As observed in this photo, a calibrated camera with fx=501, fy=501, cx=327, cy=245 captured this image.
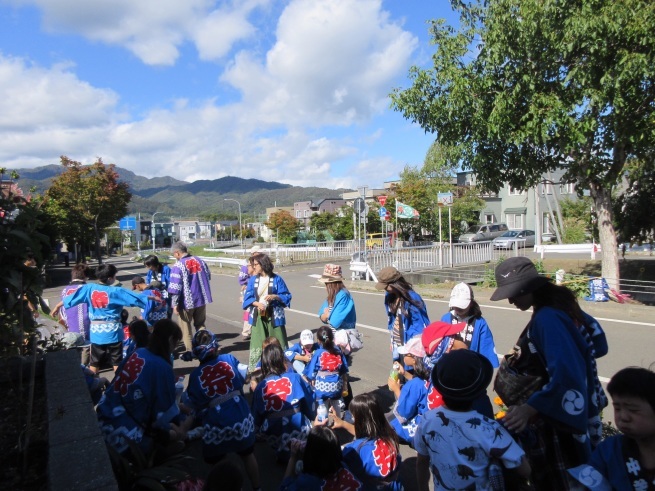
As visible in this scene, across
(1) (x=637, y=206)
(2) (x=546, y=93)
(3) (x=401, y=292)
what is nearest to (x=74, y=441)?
(3) (x=401, y=292)

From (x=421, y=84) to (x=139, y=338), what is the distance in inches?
386

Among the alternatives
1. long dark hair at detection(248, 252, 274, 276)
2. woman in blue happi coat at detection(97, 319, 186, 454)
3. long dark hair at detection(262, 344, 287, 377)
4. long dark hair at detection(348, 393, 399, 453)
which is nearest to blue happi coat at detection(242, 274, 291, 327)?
long dark hair at detection(248, 252, 274, 276)

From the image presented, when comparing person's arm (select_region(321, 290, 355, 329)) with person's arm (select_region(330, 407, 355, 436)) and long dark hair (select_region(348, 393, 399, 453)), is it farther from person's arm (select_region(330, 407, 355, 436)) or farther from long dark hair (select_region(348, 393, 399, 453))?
long dark hair (select_region(348, 393, 399, 453))

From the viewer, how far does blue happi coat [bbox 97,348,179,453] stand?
3609 mm

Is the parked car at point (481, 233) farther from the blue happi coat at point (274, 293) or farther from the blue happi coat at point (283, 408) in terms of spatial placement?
the blue happi coat at point (283, 408)

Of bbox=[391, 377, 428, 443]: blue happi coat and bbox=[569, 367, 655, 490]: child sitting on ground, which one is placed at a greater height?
bbox=[569, 367, 655, 490]: child sitting on ground

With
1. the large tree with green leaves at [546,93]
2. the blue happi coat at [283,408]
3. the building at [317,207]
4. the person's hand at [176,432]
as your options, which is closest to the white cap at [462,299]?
the blue happi coat at [283,408]

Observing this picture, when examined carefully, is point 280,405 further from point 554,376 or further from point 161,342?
point 554,376

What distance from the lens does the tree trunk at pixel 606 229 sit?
1256 centimetres

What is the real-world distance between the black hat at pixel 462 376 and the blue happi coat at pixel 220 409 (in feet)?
6.43

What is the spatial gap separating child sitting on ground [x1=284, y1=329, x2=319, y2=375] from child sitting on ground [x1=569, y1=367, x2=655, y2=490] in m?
3.48

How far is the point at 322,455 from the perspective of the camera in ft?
10.1

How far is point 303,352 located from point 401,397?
2068 millimetres

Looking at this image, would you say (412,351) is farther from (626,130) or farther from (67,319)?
(626,130)
